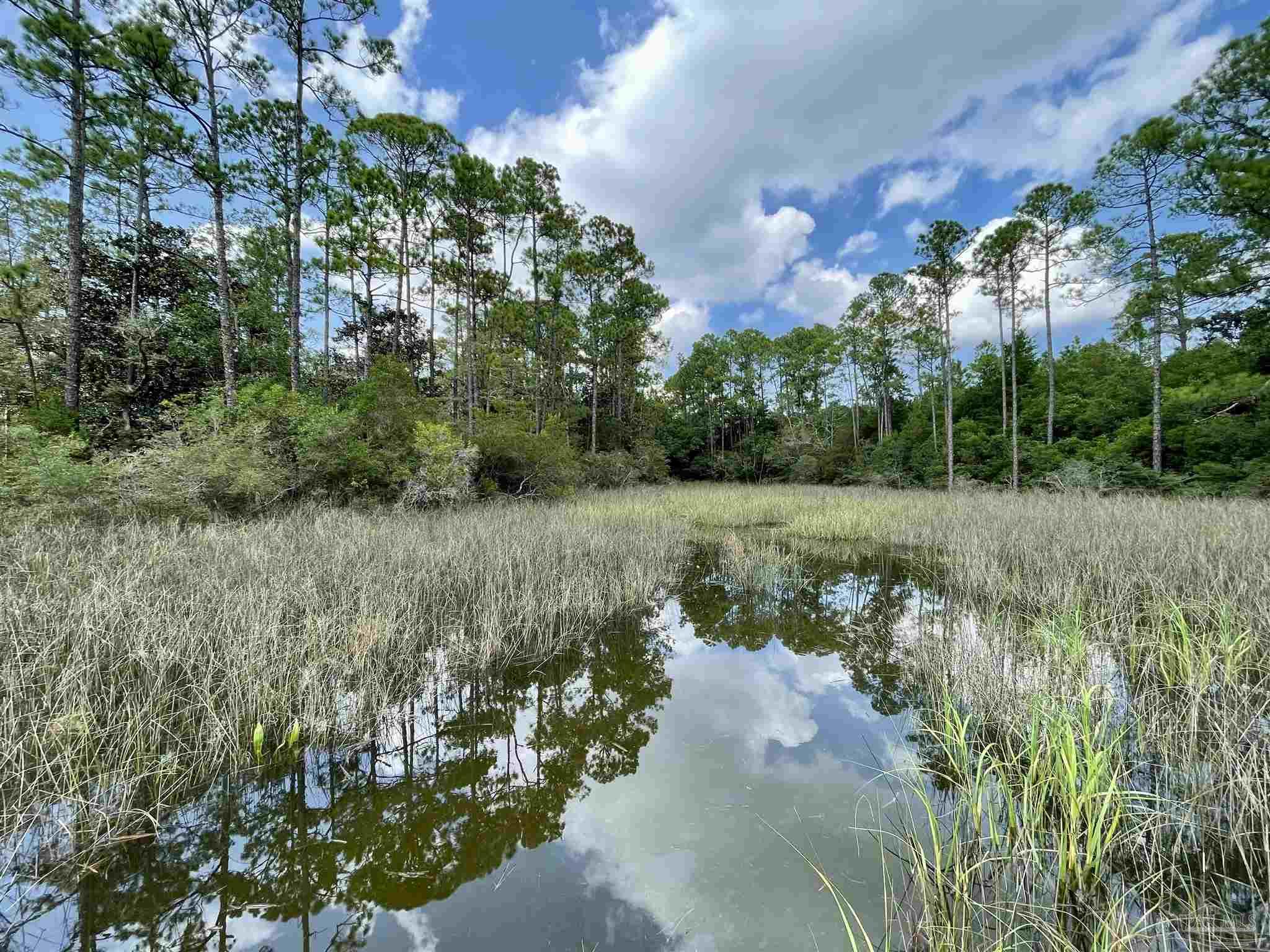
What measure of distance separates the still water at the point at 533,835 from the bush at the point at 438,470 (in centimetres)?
765

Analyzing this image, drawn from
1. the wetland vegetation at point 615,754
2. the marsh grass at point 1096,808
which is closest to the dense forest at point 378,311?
the wetland vegetation at point 615,754

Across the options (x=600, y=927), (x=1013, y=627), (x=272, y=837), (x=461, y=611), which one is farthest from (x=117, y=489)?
(x=1013, y=627)

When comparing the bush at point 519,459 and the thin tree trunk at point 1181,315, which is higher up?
the thin tree trunk at point 1181,315

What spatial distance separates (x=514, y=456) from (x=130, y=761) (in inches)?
443

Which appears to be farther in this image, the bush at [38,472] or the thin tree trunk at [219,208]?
the thin tree trunk at [219,208]

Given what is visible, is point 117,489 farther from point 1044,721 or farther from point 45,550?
point 1044,721

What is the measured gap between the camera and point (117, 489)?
20.1 ft

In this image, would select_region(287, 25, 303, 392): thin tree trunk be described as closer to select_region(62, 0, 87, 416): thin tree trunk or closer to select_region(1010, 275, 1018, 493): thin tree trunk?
select_region(62, 0, 87, 416): thin tree trunk

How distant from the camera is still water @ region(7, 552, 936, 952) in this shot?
4.83ft

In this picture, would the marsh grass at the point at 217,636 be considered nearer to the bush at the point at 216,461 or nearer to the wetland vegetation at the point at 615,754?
the wetland vegetation at the point at 615,754

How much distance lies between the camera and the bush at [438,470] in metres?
9.83

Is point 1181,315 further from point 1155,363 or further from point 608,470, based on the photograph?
point 608,470

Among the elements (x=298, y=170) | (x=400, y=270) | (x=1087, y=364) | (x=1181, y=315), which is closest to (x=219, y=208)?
(x=298, y=170)

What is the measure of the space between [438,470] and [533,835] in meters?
9.24
